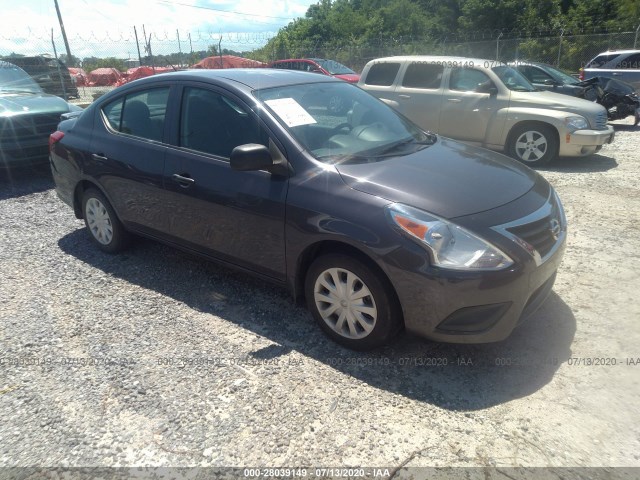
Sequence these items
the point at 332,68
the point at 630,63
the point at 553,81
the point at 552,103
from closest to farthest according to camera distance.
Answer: the point at 552,103
the point at 553,81
the point at 630,63
the point at 332,68

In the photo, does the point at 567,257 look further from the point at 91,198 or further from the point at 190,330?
the point at 91,198

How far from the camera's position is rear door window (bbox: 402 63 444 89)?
8.39m

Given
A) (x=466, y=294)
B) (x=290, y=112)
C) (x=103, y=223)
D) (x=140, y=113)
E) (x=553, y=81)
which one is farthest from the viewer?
(x=553, y=81)

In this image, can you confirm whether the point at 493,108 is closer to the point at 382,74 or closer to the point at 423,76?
the point at 423,76

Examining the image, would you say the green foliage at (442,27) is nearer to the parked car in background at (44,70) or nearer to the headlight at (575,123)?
the parked car in background at (44,70)

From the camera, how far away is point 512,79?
27.0 ft

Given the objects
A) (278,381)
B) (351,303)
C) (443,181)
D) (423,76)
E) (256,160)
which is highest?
(256,160)

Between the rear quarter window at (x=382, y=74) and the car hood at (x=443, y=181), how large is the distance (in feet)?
18.7

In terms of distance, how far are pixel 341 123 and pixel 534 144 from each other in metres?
5.28

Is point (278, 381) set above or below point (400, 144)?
below

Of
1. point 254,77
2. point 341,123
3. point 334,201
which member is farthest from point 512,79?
point 334,201

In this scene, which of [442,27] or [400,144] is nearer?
[400,144]

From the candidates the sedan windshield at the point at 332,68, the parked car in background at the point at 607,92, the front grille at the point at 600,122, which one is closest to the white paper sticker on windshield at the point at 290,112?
the front grille at the point at 600,122

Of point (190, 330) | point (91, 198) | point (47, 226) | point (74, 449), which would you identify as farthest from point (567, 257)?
point (47, 226)
